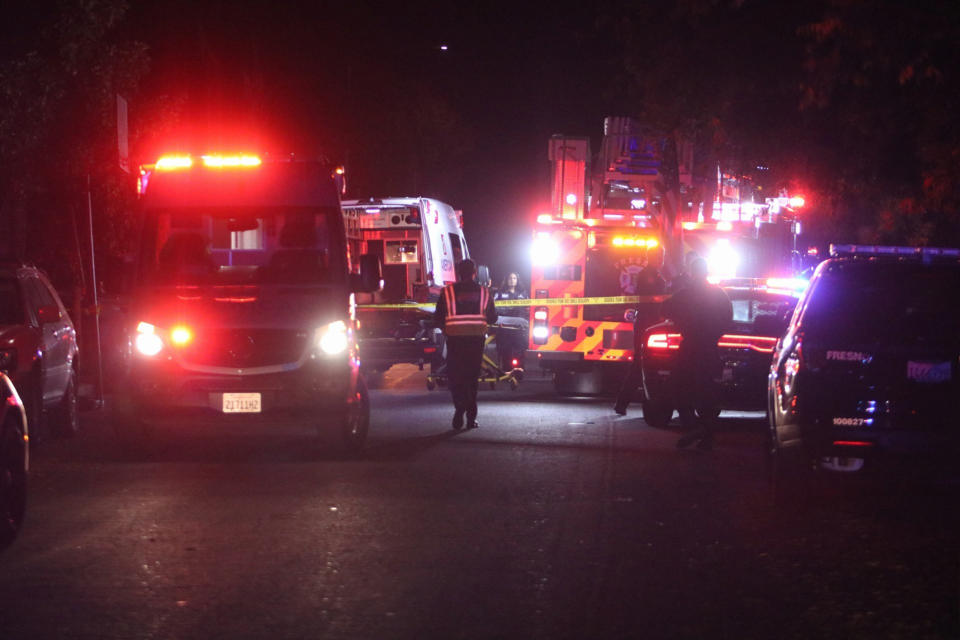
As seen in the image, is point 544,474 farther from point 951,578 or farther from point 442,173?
point 442,173

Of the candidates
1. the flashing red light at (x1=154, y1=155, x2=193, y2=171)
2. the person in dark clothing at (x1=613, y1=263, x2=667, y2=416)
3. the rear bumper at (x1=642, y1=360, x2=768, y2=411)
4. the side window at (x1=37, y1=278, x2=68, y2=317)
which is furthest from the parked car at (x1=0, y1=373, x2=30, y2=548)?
the person in dark clothing at (x1=613, y1=263, x2=667, y2=416)

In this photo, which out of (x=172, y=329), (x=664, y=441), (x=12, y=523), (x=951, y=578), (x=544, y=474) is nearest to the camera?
(x=951, y=578)

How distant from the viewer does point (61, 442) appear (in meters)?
14.4

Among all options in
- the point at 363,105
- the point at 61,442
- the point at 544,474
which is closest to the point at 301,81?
the point at 363,105

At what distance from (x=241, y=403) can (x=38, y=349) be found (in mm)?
2677

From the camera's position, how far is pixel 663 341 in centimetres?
1477

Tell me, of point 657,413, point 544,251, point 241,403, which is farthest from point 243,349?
point 544,251

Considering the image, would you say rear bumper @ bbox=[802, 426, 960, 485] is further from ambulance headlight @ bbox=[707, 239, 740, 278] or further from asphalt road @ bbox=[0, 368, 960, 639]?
ambulance headlight @ bbox=[707, 239, 740, 278]

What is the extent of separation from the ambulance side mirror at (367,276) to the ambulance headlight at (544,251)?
24.1ft

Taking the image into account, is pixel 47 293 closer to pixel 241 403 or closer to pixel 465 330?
pixel 241 403

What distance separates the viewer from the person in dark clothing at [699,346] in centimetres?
1357

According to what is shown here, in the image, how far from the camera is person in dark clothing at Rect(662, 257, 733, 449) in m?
13.6

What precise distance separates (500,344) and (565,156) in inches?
116

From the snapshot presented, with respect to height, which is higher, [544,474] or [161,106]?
[161,106]
